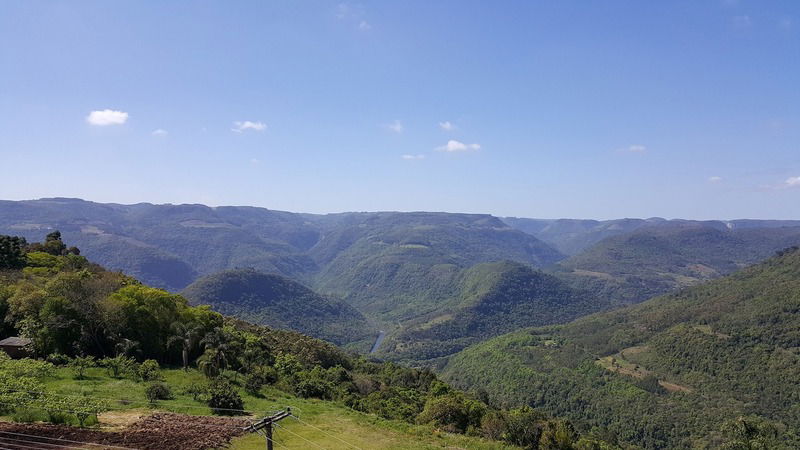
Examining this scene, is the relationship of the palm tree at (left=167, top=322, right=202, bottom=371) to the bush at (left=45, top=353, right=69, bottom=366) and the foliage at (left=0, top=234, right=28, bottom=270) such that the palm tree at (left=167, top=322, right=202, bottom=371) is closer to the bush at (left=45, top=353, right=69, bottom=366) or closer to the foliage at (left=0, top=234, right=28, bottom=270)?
the bush at (left=45, top=353, right=69, bottom=366)

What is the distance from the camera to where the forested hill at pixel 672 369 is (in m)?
108

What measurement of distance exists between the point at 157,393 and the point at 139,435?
8.97 meters

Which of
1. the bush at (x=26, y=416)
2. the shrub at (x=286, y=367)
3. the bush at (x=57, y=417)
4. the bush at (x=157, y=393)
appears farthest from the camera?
the shrub at (x=286, y=367)

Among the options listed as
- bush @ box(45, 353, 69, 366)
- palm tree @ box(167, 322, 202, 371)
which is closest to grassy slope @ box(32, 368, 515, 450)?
bush @ box(45, 353, 69, 366)

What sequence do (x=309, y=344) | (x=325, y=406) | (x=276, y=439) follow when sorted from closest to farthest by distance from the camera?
1. (x=276, y=439)
2. (x=325, y=406)
3. (x=309, y=344)

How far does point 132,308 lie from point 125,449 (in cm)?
2836

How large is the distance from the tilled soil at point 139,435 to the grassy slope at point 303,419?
5.91ft

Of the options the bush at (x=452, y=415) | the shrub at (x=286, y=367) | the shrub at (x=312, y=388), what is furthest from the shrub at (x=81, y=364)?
the bush at (x=452, y=415)

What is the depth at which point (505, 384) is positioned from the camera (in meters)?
148

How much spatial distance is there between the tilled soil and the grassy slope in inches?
70.9

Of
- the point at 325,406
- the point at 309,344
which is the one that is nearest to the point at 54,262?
the point at 309,344

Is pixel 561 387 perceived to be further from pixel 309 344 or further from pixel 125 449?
pixel 125 449

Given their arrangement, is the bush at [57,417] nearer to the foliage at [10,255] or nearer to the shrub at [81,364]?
the shrub at [81,364]

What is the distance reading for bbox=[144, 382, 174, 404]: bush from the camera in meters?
34.0
